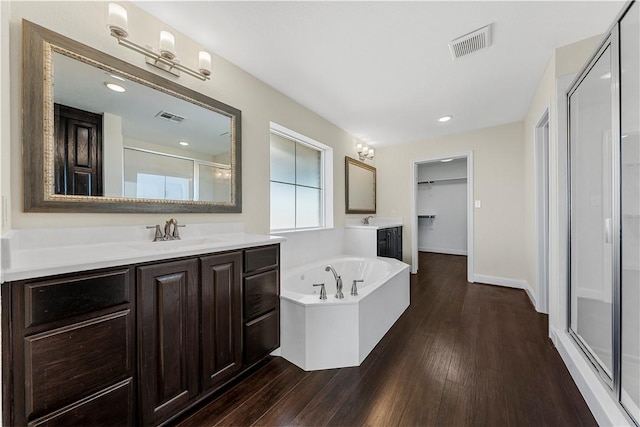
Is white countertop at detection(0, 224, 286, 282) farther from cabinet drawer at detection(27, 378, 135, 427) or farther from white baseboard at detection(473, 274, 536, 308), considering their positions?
white baseboard at detection(473, 274, 536, 308)

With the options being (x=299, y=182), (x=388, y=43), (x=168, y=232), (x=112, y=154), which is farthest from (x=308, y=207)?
(x=112, y=154)

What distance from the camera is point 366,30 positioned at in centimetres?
171

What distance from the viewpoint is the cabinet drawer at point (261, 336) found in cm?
162

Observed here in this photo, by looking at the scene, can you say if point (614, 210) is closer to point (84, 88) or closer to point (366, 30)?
point (366, 30)

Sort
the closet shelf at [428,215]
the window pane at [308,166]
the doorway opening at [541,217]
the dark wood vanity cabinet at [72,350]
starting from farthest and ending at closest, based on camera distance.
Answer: the closet shelf at [428,215]
the window pane at [308,166]
the doorway opening at [541,217]
the dark wood vanity cabinet at [72,350]

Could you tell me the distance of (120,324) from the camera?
1.06 m

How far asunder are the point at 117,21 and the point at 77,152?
2.44 feet

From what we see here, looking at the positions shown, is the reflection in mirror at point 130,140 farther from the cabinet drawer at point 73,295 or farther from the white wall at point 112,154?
the cabinet drawer at point 73,295

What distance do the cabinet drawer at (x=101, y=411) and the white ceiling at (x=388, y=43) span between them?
2132mm

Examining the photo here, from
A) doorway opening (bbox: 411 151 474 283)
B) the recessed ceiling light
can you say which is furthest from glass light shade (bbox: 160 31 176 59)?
doorway opening (bbox: 411 151 474 283)

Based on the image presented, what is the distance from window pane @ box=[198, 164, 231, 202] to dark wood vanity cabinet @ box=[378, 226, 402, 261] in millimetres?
2374

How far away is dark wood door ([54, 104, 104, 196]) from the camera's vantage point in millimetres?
1247

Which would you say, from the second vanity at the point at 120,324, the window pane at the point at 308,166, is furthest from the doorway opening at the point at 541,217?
the second vanity at the point at 120,324

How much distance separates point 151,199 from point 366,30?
188cm
